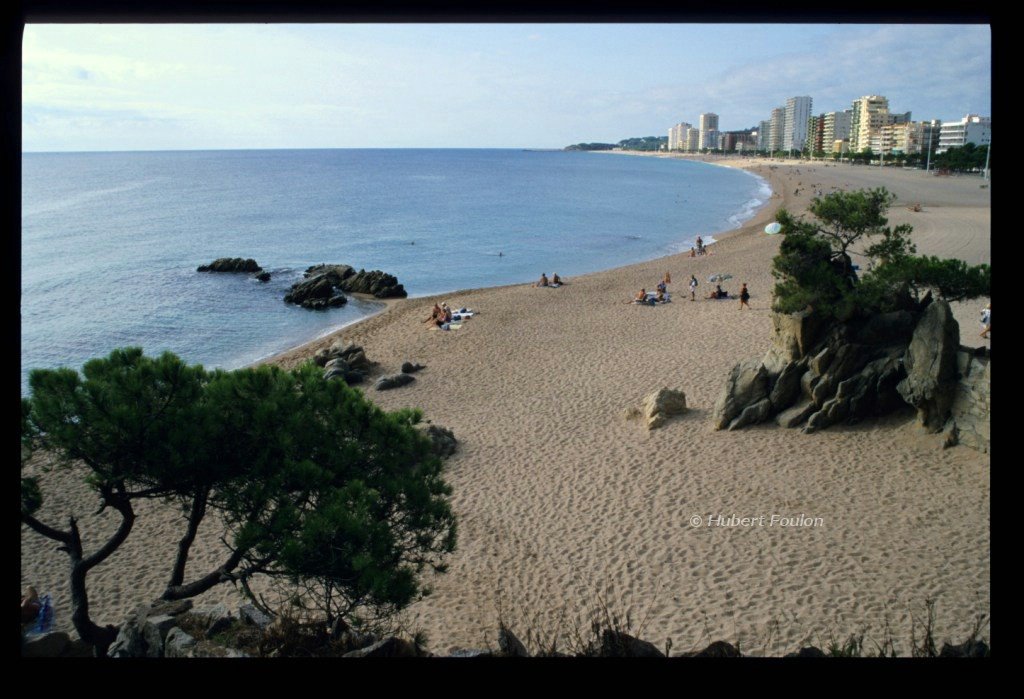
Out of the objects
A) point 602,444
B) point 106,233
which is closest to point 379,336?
point 602,444

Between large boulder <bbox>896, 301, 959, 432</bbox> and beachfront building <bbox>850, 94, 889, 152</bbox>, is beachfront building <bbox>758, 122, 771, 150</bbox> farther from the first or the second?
large boulder <bbox>896, 301, 959, 432</bbox>

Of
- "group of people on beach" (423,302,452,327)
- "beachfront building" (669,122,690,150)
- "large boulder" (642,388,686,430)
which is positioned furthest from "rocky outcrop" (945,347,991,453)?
"beachfront building" (669,122,690,150)

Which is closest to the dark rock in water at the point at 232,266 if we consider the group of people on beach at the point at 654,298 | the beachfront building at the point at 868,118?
the group of people on beach at the point at 654,298

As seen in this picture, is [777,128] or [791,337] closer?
[791,337]

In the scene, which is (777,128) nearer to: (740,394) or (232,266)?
(232,266)

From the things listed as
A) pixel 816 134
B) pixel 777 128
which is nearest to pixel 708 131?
pixel 777 128

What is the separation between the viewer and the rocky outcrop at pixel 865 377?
31.6ft

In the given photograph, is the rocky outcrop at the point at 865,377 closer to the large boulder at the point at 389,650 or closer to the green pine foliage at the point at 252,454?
the green pine foliage at the point at 252,454

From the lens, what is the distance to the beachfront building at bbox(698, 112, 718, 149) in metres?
134

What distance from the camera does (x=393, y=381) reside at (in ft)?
52.1

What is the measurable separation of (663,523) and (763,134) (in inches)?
5008

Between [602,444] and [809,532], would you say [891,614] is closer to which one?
[809,532]

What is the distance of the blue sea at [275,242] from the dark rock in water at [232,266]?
0.73 meters
